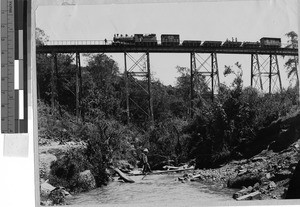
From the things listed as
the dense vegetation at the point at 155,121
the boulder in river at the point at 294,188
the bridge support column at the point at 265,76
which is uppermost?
the bridge support column at the point at 265,76

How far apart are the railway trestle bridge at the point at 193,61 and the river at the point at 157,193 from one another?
494mm

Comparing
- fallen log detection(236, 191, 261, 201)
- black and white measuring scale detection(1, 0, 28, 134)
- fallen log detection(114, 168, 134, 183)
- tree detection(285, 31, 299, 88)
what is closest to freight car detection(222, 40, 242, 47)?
tree detection(285, 31, 299, 88)

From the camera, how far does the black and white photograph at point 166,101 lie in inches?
201

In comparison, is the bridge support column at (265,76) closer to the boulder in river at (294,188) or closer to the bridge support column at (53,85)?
the boulder in river at (294,188)

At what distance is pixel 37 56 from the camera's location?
5.10 m

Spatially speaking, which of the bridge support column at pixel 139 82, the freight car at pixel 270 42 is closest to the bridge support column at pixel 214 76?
the freight car at pixel 270 42

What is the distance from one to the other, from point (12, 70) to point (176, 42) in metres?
1.26

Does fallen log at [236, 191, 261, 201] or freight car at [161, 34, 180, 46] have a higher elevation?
freight car at [161, 34, 180, 46]

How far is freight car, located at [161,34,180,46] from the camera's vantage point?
511cm

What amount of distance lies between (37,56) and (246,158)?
5.80ft

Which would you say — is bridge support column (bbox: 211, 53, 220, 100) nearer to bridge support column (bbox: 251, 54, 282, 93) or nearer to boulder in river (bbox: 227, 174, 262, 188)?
bridge support column (bbox: 251, 54, 282, 93)

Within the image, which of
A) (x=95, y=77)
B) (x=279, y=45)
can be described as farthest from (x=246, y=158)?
(x=95, y=77)

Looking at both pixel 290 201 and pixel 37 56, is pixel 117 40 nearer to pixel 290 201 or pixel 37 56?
pixel 37 56

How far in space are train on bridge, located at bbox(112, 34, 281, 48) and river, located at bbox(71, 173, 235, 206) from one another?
3.31 ft
